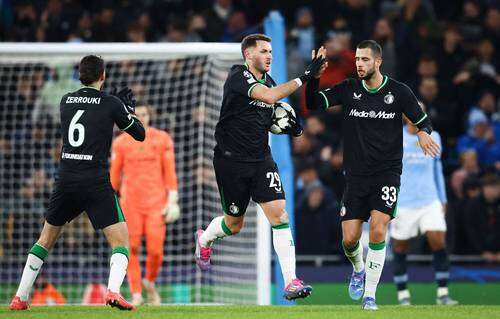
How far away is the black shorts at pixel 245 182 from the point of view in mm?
10000

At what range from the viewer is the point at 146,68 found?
16.7 metres

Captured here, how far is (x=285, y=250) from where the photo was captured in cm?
998

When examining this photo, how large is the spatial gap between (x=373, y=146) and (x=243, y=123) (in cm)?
111

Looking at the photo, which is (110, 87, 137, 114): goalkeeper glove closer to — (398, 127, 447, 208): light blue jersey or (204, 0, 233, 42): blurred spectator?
(398, 127, 447, 208): light blue jersey

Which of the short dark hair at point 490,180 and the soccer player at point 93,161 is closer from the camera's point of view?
the soccer player at point 93,161

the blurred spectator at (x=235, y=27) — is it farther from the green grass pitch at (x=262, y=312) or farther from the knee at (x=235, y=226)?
the green grass pitch at (x=262, y=312)

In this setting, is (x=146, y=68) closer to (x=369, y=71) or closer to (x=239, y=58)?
(x=239, y=58)

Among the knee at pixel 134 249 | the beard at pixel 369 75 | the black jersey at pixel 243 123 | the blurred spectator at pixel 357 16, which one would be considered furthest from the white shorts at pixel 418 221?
the blurred spectator at pixel 357 16

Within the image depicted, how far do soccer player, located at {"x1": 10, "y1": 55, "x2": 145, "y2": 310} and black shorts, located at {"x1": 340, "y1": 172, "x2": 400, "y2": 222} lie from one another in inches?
73.2

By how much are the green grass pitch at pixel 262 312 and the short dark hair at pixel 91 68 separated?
74.9 inches

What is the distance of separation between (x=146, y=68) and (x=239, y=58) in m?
3.51

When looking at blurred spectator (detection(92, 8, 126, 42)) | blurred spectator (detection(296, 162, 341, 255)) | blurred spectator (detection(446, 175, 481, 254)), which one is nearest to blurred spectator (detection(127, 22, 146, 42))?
blurred spectator (detection(92, 8, 126, 42))

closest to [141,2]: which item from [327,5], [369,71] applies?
[327,5]

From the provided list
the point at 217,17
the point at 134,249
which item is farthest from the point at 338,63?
the point at 134,249
